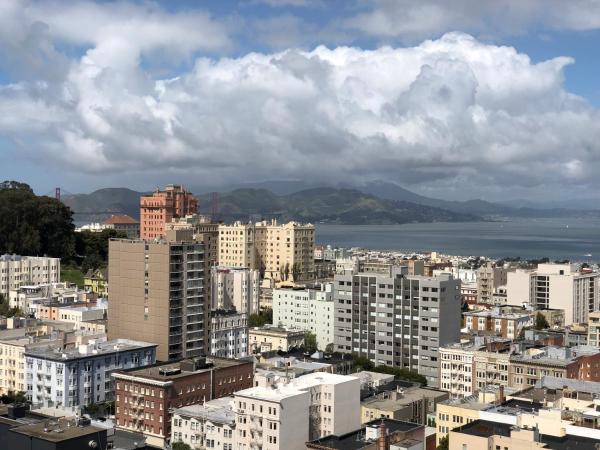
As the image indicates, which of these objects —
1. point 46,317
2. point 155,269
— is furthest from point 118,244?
point 46,317

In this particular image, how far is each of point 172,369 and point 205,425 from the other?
5161mm

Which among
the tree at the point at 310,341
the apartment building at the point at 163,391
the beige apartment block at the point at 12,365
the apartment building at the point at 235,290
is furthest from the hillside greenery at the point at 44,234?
the apartment building at the point at 163,391

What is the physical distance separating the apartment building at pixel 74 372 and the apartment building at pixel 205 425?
278 inches

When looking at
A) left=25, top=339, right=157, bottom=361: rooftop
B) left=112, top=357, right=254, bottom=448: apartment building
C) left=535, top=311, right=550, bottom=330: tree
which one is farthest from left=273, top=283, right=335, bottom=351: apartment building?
left=112, top=357, right=254, bottom=448: apartment building

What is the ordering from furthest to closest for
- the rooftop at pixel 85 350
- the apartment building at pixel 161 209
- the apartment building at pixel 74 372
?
the apartment building at pixel 161 209, the rooftop at pixel 85 350, the apartment building at pixel 74 372

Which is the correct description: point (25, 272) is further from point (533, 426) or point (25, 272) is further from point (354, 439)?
point (533, 426)

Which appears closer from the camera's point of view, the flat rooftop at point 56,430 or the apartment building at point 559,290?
the flat rooftop at point 56,430

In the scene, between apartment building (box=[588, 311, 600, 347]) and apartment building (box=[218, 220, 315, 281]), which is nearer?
apartment building (box=[588, 311, 600, 347])

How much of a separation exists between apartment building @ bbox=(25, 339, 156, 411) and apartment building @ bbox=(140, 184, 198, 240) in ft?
207

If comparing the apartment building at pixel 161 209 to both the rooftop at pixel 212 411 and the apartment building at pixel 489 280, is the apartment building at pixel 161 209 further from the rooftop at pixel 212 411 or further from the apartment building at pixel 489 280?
the rooftop at pixel 212 411

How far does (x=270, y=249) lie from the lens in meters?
82.9

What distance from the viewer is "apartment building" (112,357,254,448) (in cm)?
3238

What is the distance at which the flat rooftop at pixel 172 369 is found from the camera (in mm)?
33406

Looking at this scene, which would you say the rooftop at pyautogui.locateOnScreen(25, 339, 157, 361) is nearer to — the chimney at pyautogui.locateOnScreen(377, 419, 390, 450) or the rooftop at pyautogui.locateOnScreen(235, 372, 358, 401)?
the rooftop at pyautogui.locateOnScreen(235, 372, 358, 401)
